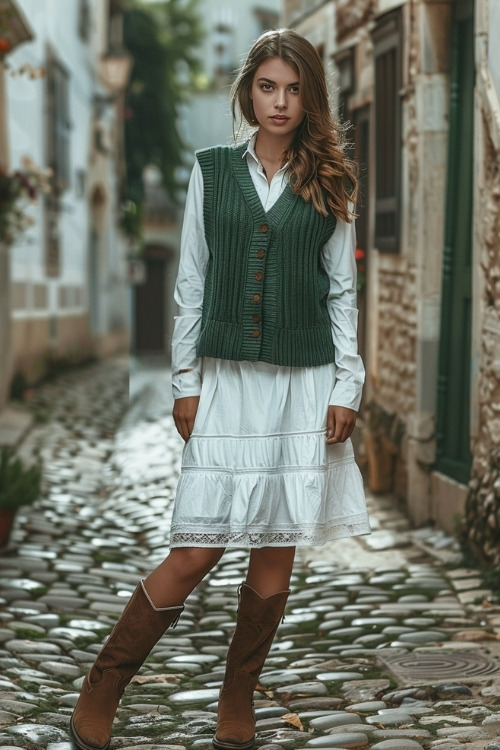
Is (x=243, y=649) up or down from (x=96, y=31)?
down

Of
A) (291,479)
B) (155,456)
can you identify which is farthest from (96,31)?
(291,479)

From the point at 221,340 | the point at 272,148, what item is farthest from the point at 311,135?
the point at 221,340

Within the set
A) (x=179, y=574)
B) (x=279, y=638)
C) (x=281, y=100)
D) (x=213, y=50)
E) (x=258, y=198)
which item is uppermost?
(x=213, y=50)

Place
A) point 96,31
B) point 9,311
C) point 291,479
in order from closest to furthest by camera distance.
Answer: point 291,479 < point 9,311 < point 96,31

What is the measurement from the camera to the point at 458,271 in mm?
6719

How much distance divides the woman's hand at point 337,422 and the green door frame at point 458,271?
123 inches

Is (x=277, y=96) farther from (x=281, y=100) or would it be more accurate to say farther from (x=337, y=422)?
(x=337, y=422)

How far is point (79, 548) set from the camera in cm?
636

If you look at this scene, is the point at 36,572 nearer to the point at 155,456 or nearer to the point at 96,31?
the point at 155,456

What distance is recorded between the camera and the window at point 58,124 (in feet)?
50.0

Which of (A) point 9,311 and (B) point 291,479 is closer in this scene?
(B) point 291,479

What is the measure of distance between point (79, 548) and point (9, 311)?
6084 mm

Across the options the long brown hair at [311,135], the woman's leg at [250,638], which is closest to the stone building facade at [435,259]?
the woman's leg at [250,638]

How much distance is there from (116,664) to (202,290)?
99 centimetres
